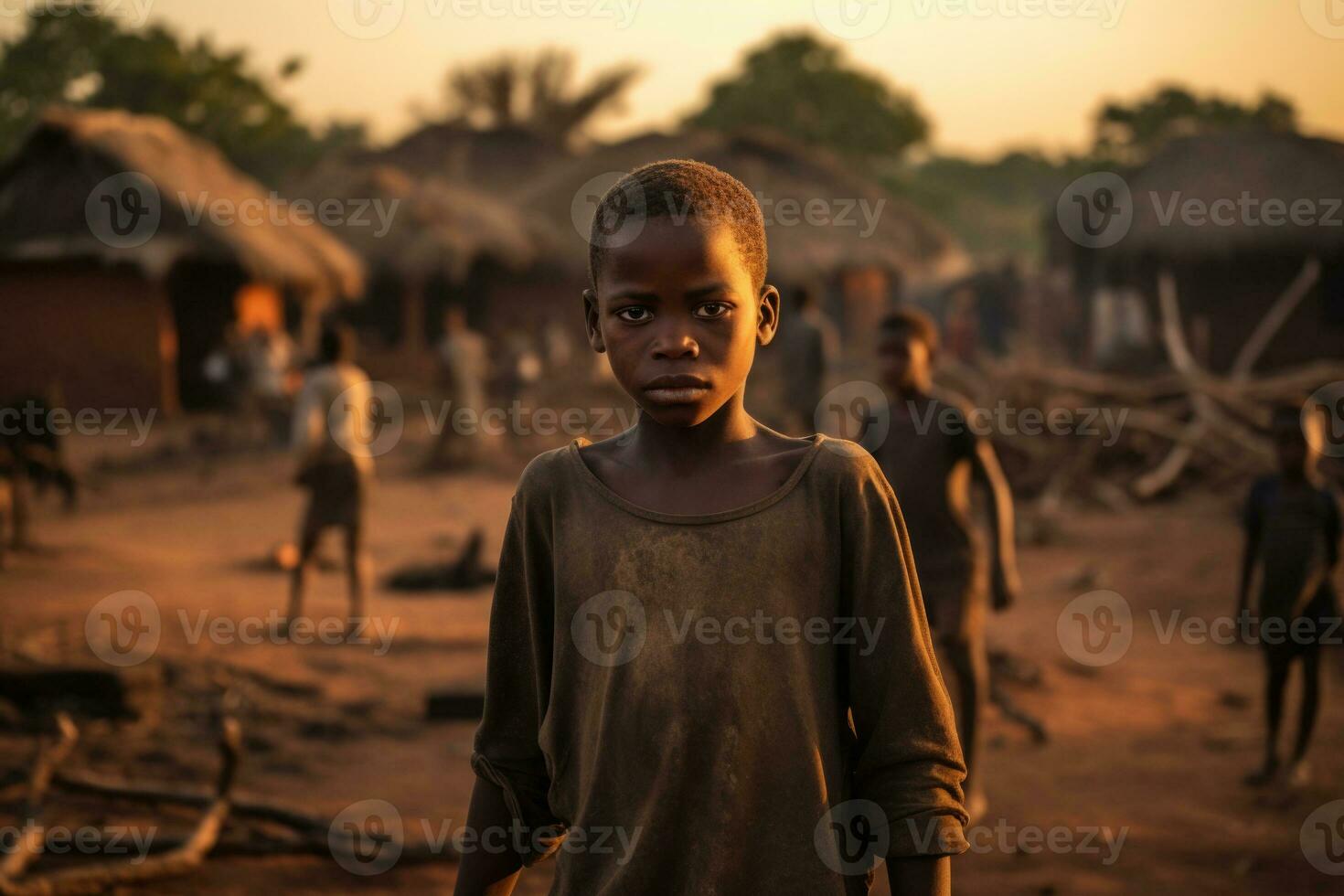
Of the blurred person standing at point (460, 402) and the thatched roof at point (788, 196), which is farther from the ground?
the thatched roof at point (788, 196)

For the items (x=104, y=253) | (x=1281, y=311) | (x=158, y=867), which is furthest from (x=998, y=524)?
(x=104, y=253)

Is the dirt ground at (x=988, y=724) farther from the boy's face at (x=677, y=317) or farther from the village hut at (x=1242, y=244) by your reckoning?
the village hut at (x=1242, y=244)

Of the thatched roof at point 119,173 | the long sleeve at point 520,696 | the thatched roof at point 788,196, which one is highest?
the thatched roof at point 788,196

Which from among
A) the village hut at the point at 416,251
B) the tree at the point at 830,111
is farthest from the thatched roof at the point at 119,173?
the tree at the point at 830,111

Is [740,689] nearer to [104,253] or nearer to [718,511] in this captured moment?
[718,511]

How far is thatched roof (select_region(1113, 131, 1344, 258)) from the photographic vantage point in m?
18.4

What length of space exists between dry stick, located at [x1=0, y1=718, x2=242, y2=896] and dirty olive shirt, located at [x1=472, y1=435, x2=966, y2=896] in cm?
257

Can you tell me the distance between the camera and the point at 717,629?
153 cm

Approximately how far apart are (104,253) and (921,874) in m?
18.3

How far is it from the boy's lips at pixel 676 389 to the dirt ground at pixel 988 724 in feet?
9.58

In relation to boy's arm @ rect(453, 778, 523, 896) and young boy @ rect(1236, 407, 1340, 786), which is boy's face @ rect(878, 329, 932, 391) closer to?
young boy @ rect(1236, 407, 1340, 786)

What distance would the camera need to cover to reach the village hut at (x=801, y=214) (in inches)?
1080

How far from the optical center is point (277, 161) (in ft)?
115

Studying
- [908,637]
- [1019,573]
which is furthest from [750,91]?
[908,637]
